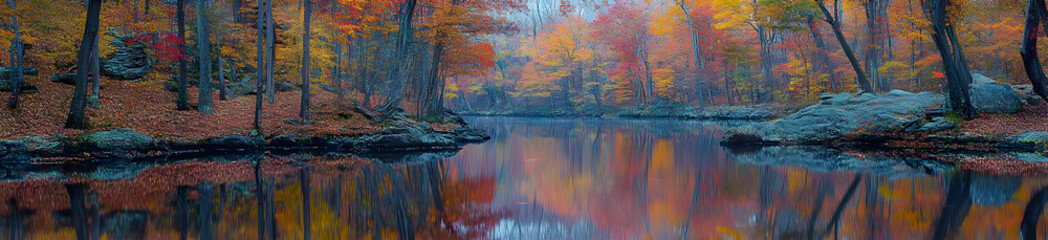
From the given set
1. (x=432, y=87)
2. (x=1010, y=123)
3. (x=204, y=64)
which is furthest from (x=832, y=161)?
(x=204, y=64)

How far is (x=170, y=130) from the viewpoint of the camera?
484 inches

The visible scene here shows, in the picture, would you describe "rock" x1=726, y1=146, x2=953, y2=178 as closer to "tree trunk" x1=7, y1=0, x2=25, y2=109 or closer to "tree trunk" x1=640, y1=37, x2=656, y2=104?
"tree trunk" x1=7, y1=0, x2=25, y2=109

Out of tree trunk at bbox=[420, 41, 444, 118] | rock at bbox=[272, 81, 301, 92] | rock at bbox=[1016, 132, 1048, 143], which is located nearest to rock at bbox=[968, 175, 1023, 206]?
rock at bbox=[1016, 132, 1048, 143]

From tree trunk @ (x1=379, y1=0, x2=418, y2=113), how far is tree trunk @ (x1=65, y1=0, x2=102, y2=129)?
314 inches

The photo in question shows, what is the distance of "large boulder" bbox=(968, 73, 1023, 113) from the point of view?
13.4m

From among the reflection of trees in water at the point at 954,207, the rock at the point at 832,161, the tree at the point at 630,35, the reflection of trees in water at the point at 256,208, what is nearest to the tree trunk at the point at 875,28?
the rock at the point at 832,161

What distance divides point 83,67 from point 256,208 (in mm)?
9423

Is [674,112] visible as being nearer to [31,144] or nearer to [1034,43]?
[1034,43]

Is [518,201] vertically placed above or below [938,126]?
below

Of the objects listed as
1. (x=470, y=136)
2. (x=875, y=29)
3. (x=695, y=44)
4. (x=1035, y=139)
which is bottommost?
(x=470, y=136)

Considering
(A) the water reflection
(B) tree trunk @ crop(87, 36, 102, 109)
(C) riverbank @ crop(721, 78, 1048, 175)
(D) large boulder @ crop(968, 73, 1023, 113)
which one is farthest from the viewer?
(D) large boulder @ crop(968, 73, 1023, 113)

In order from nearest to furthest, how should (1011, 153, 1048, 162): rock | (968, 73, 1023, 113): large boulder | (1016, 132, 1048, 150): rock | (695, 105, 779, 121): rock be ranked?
(1011, 153, 1048, 162): rock < (1016, 132, 1048, 150): rock < (968, 73, 1023, 113): large boulder < (695, 105, 779, 121): rock

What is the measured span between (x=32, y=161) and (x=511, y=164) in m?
9.59

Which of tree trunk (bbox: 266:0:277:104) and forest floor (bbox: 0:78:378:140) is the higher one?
tree trunk (bbox: 266:0:277:104)
